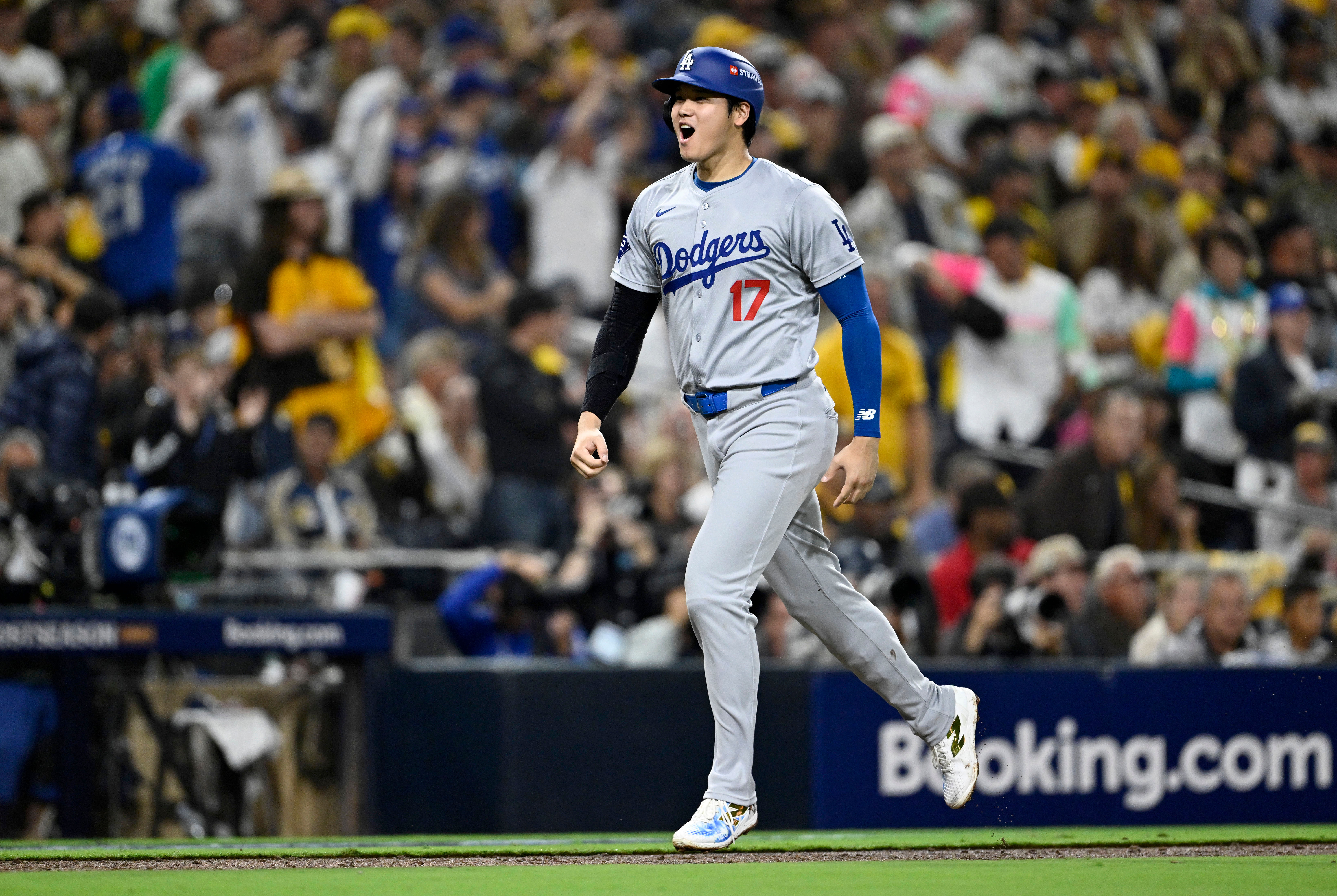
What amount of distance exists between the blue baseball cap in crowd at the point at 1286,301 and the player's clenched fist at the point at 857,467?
24.3ft

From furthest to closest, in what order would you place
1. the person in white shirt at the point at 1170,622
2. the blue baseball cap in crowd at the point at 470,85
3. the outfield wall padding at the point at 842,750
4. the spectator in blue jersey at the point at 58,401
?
the blue baseball cap in crowd at the point at 470,85, the spectator in blue jersey at the point at 58,401, the person in white shirt at the point at 1170,622, the outfield wall padding at the point at 842,750

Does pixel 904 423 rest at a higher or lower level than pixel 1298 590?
higher

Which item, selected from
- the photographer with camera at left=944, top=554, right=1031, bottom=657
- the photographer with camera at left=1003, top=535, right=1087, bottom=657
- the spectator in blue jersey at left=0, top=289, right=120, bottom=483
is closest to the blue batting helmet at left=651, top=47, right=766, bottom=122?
the photographer with camera at left=944, top=554, right=1031, bottom=657

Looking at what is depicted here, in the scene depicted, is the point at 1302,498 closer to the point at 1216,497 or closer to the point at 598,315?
the point at 1216,497

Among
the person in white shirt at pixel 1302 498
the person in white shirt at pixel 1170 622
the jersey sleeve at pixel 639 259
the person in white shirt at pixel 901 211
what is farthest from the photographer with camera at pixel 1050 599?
the jersey sleeve at pixel 639 259

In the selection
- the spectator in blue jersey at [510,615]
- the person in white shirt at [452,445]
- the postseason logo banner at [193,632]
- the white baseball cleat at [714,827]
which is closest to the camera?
the white baseball cleat at [714,827]

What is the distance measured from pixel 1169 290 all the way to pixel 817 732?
20.4ft

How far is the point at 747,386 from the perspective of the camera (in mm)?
4906

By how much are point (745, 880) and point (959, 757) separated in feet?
3.75

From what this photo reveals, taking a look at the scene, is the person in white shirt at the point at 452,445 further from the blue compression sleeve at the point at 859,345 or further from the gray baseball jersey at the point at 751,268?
the blue compression sleeve at the point at 859,345

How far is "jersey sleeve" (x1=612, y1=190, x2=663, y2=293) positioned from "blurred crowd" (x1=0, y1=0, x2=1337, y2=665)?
2.39 metres

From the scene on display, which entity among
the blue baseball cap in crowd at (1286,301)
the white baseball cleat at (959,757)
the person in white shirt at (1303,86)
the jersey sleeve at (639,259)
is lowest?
the white baseball cleat at (959,757)

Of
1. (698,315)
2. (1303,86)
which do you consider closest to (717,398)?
(698,315)

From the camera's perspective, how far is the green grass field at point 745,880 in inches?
161
